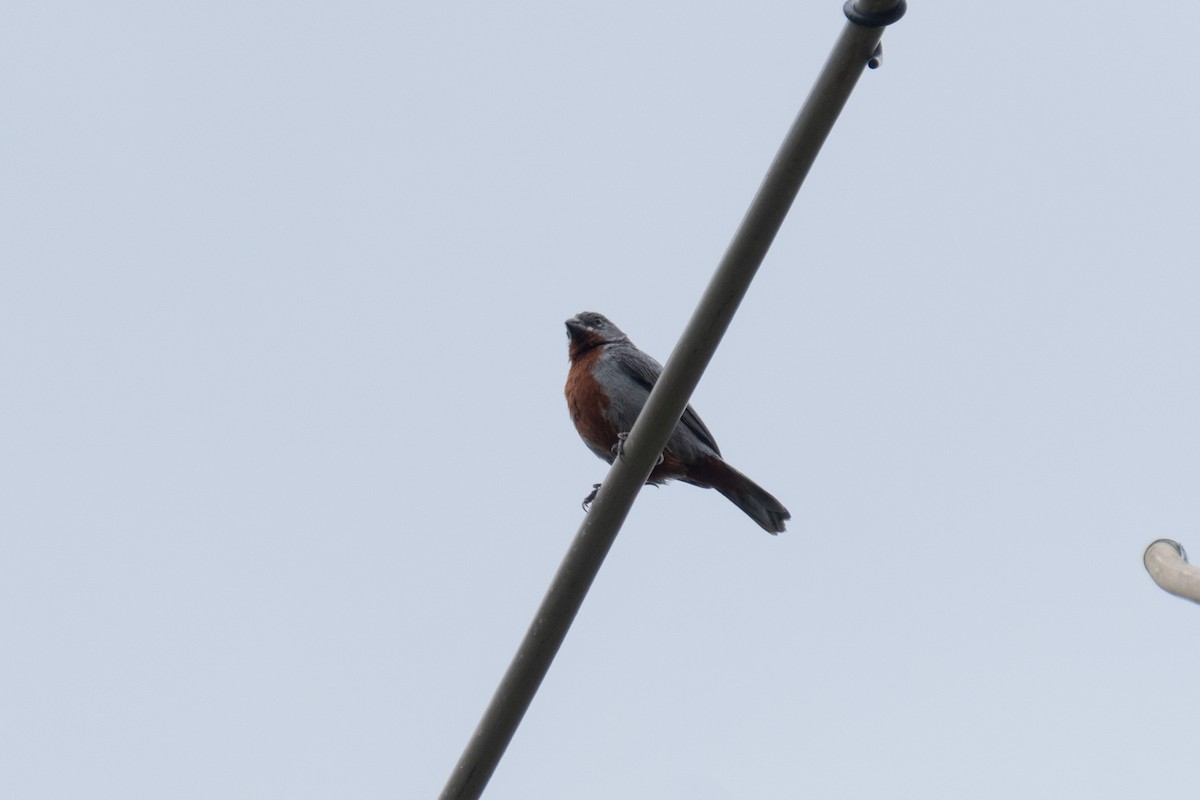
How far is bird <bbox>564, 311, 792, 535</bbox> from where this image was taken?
738cm

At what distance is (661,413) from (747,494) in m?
3.84

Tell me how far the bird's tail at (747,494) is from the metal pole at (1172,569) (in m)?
4.30

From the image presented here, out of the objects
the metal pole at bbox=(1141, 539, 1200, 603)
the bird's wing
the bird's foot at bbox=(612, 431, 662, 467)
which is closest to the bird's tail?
the bird's wing

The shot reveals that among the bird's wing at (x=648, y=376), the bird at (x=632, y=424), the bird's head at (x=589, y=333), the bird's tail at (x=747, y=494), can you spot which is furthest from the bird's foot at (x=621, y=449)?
the bird's head at (x=589, y=333)

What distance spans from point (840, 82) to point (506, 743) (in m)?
1.89

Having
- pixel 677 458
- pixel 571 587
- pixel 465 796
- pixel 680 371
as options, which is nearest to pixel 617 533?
pixel 571 587

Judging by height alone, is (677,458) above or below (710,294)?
above

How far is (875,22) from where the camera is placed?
3174 millimetres

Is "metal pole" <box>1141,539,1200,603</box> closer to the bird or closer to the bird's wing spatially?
the bird

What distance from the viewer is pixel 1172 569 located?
9.63ft

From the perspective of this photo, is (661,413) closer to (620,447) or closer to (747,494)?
(620,447)

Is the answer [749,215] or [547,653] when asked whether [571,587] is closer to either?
[547,653]

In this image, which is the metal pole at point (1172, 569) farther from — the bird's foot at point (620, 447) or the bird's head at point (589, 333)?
the bird's head at point (589, 333)

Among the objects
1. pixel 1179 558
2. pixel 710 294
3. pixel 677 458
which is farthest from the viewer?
pixel 677 458
